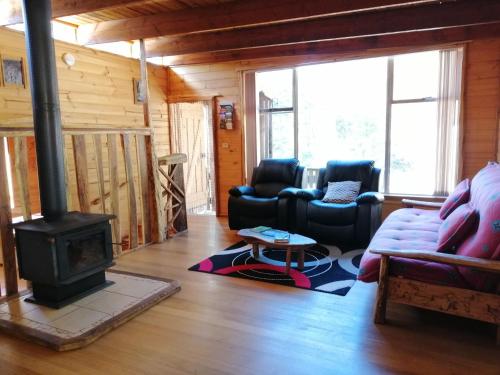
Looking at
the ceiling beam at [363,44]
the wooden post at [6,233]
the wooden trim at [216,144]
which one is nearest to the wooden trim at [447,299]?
the wooden post at [6,233]

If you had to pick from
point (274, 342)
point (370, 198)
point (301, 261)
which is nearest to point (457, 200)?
point (370, 198)

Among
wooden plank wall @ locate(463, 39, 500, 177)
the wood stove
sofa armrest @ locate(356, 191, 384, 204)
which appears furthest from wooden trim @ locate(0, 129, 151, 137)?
wooden plank wall @ locate(463, 39, 500, 177)

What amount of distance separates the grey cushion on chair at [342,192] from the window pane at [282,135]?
1140 mm

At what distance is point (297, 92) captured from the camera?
17.6ft

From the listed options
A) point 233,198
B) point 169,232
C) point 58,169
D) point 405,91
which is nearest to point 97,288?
point 58,169

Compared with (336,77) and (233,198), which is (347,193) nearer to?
(233,198)

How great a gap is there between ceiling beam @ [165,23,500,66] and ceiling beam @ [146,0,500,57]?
725mm

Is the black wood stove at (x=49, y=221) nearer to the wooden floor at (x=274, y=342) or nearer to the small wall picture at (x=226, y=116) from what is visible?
the wooden floor at (x=274, y=342)

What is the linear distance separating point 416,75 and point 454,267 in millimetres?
3183

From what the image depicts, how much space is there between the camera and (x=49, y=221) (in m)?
2.75

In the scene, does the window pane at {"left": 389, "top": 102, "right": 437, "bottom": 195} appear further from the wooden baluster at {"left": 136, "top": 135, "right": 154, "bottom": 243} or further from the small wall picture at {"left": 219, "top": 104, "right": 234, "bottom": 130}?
the wooden baluster at {"left": 136, "top": 135, "right": 154, "bottom": 243}

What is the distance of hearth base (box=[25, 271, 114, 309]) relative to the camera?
8.79 ft

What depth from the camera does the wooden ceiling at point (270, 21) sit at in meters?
3.29

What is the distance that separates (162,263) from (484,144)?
3882 mm
